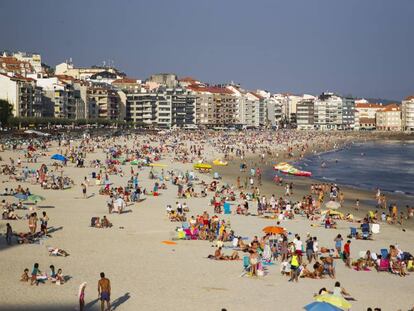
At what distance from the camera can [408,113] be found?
157375 mm

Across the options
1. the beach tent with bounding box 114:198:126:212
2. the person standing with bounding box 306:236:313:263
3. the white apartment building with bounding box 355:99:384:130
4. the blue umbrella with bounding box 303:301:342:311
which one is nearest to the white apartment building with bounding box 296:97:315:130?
the white apartment building with bounding box 355:99:384:130

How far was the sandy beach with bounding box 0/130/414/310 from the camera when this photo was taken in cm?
1117

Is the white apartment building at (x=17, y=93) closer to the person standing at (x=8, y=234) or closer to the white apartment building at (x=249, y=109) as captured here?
the person standing at (x=8, y=234)

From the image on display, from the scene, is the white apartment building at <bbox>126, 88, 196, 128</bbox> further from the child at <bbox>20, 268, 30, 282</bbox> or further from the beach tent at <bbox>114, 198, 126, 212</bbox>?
the child at <bbox>20, 268, 30, 282</bbox>

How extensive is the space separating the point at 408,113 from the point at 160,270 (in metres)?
154

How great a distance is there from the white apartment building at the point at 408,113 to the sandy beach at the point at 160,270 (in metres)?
142

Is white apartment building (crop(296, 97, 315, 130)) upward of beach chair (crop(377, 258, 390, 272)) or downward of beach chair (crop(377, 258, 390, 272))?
upward

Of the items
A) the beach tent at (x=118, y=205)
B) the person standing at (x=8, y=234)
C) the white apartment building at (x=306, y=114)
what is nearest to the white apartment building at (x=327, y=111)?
the white apartment building at (x=306, y=114)

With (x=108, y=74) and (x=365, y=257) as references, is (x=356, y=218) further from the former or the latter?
(x=108, y=74)

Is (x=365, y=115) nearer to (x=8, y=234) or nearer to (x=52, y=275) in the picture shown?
(x=8, y=234)

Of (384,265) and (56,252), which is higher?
(56,252)

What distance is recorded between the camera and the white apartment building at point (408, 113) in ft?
513

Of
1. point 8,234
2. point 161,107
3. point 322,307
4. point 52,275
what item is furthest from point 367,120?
point 322,307

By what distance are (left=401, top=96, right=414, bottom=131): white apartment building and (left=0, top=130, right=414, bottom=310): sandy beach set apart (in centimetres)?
14164
